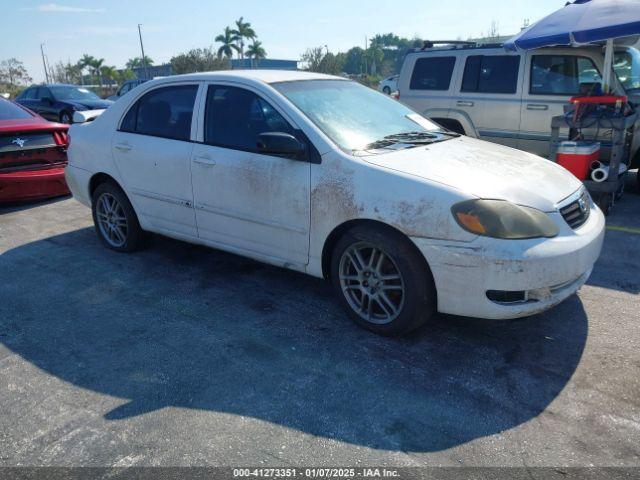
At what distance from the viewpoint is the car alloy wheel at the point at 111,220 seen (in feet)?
17.0

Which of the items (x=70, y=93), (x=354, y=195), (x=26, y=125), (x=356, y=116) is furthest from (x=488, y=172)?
(x=70, y=93)

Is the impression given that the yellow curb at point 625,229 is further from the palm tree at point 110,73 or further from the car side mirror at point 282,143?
the palm tree at point 110,73

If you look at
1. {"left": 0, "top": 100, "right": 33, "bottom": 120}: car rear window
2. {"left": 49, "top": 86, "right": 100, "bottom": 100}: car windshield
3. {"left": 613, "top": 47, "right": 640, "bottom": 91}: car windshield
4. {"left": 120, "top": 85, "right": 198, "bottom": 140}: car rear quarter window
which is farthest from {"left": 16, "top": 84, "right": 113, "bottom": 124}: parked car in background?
{"left": 613, "top": 47, "right": 640, "bottom": 91}: car windshield

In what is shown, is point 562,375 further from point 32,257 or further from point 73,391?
point 32,257

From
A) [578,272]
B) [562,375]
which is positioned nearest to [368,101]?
[578,272]

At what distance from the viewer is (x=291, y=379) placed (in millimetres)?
3039

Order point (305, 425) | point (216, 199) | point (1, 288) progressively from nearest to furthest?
point (305, 425)
point (216, 199)
point (1, 288)

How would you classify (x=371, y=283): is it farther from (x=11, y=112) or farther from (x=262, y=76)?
(x=11, y=112)

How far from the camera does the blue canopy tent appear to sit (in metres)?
6.11

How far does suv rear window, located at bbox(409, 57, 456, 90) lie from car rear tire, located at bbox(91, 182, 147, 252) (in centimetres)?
515

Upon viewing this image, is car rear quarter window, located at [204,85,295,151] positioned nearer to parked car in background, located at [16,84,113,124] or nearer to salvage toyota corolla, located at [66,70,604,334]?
salvage toyota corolla, located at [66,70,604,334]

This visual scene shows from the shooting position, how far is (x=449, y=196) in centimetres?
305

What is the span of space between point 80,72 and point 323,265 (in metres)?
80.8

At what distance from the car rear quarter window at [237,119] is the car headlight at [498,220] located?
1.38m
